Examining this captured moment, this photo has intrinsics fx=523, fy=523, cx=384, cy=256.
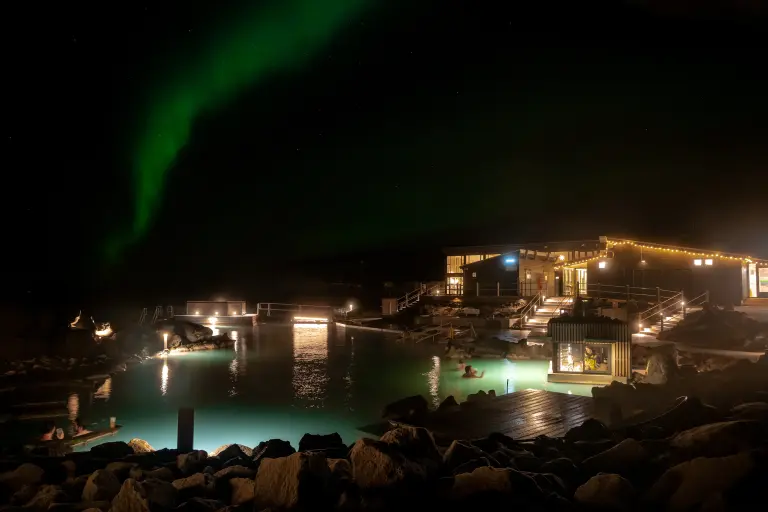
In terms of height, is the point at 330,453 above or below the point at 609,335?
below

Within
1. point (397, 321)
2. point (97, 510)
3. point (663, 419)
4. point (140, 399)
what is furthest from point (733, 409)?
point (397, 321)

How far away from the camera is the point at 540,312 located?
82.5 ft

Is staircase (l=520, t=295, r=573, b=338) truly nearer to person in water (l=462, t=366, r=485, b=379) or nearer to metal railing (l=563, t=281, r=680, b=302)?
metal railing (l=563, t=281, r=680, b=302)

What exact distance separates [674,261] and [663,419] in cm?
1909

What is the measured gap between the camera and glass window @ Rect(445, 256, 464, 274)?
117 ft

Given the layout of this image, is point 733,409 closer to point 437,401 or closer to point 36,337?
point 437,401

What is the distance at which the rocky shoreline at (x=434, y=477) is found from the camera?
4.83 metres

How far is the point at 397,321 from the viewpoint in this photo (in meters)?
31.9

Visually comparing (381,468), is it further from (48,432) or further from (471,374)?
(471,374)

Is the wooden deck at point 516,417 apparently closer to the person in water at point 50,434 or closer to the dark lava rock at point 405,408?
the dark lava rock at point 405,408

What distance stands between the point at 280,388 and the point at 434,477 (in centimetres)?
1051

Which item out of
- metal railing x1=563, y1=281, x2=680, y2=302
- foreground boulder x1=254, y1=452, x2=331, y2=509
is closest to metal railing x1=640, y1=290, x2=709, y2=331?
metal railing x1=563, y1=281, x2=680, y2=302

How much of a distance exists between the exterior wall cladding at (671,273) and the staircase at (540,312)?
2.05m

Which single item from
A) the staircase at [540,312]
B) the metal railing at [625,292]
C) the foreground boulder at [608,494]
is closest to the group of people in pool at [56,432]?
the foreground boulder at [608,494]
